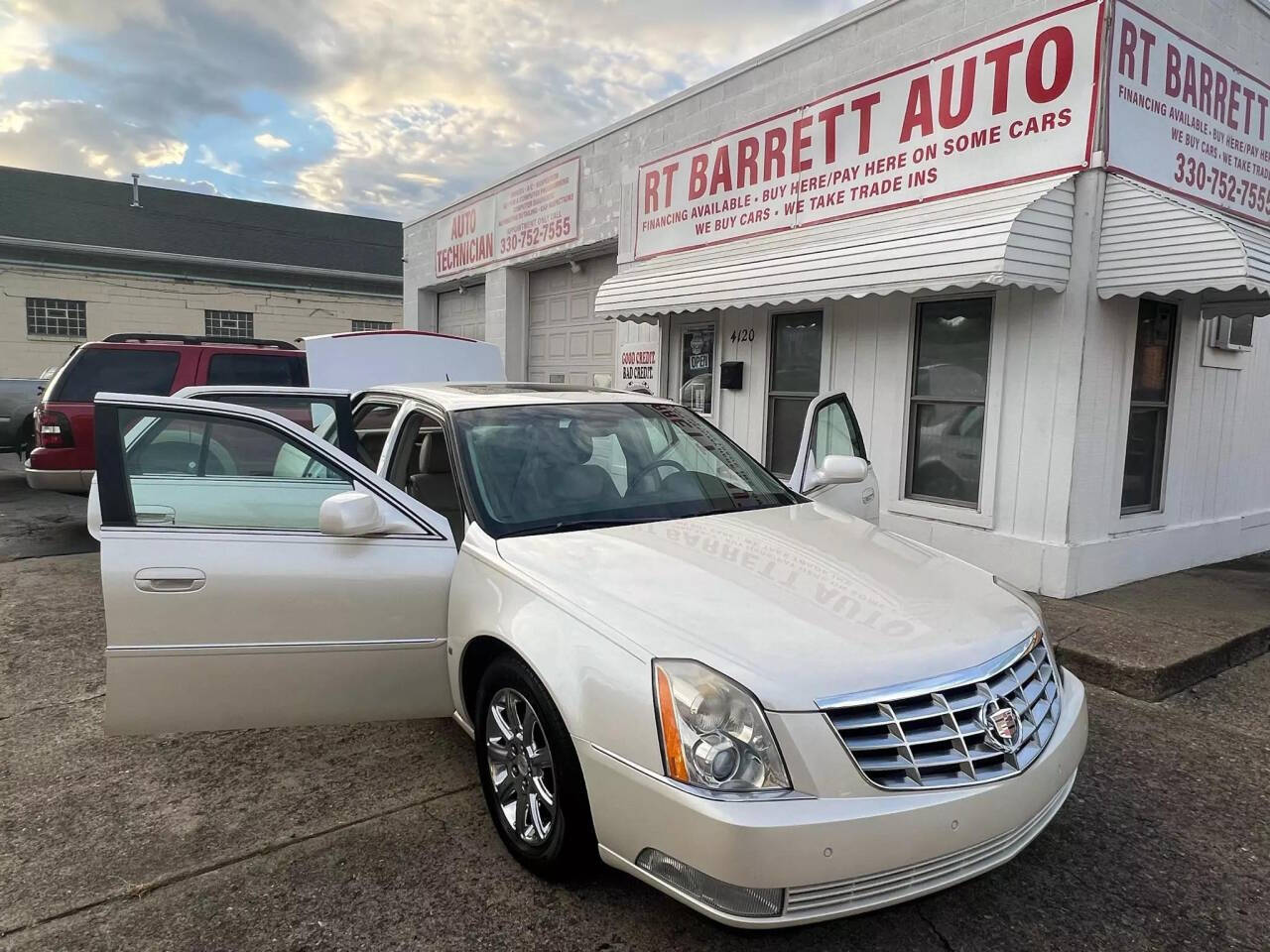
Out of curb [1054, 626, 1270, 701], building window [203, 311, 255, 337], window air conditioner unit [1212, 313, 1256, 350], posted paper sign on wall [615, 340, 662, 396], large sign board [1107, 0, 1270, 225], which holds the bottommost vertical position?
curb [1054, 626, 1270, 701]

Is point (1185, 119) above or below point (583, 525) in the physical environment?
above

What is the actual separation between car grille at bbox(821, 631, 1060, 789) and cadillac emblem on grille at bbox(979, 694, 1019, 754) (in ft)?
0.03

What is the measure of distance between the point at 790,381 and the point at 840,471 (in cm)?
422

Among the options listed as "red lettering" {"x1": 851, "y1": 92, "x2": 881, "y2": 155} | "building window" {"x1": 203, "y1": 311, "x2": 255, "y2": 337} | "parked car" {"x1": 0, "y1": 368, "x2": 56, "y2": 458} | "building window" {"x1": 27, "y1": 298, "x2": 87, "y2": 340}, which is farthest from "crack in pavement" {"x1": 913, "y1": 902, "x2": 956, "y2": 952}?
"building window" {"x1": 27, "y1": 298, "x2": 87, "y2": 340}

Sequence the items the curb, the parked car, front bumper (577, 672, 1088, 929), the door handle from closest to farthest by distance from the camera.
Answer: front bumper (577, 672, 1088, 929), the door handle, the curb, the parked car

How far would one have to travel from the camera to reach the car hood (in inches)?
86.6

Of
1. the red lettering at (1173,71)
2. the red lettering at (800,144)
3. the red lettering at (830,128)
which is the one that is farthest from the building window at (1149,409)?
the red lettering at (800,144)

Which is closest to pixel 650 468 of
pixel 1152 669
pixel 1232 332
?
pixel 1152 669

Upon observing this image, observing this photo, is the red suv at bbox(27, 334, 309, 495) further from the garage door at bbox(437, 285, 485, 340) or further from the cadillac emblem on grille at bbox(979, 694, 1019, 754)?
the cadillac emblem on grille at bbox(979, 694, 1019, 754)

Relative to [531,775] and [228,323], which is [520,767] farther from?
[228,323]

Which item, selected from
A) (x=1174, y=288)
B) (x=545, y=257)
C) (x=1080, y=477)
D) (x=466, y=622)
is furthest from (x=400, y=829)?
(x=545, y=257)

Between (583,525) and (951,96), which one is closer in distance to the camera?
(583,525)

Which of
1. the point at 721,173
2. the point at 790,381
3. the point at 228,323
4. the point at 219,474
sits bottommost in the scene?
the point at 219,474

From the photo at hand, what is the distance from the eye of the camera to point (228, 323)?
24703 millimetres
